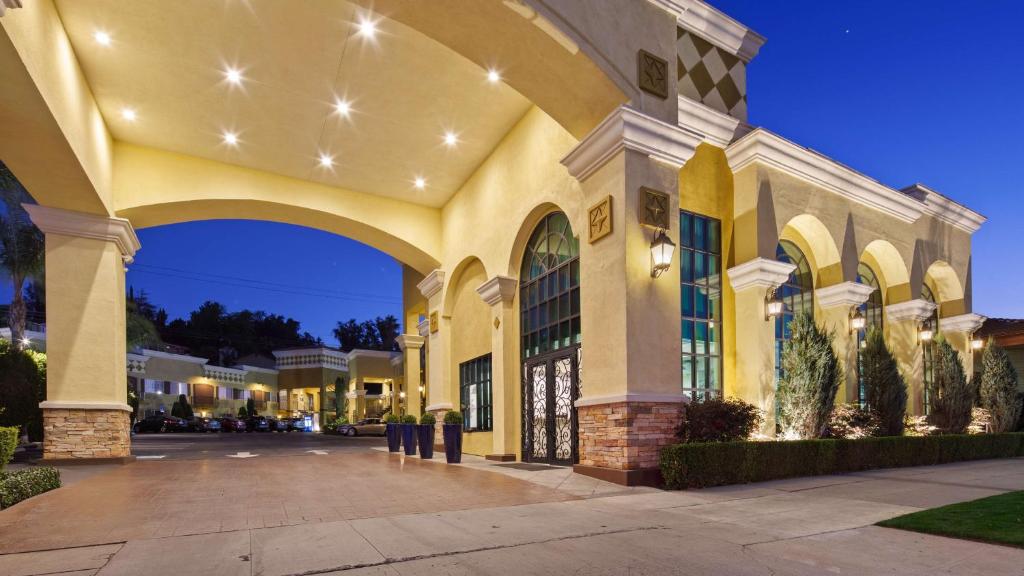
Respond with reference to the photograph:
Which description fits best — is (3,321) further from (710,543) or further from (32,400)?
(710,543)

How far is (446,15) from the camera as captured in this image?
7812mm

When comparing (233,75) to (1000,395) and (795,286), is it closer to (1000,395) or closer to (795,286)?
(795,286)

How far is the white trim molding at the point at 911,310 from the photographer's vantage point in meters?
13.4

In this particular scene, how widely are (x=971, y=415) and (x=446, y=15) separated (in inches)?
555

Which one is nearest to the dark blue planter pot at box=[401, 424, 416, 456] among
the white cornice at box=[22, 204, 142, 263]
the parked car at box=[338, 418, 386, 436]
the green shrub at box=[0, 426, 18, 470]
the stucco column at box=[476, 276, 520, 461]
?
the stucco column at box=[476, 276, 520, 461]

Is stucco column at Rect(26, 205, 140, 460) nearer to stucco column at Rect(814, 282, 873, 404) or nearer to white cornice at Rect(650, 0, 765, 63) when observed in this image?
white cornice at Rect(650, 0, 765, 63)

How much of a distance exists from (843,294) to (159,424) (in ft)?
123

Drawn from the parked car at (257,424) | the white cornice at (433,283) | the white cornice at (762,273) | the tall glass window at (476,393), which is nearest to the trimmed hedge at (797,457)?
the white cornice at (762,273)

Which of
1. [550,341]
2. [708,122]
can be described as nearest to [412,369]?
[550,341]

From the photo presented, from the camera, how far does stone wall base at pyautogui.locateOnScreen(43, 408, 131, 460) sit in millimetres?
10680

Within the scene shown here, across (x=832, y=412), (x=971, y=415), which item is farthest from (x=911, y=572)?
(x=971, y=415)

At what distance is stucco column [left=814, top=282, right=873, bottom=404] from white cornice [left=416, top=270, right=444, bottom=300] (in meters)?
9.34

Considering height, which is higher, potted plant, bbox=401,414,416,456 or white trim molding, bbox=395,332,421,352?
white trim molding, bbox=395,332,421,352

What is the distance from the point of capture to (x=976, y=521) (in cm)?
499
